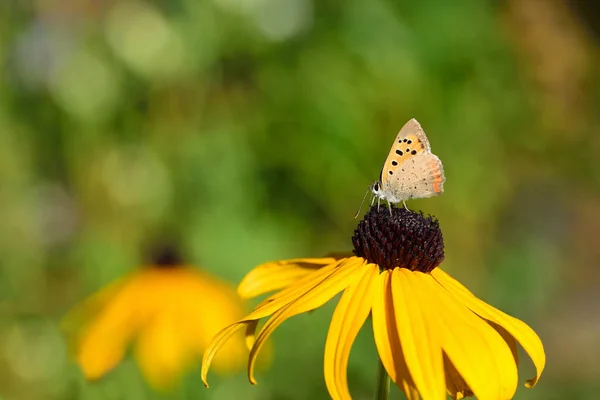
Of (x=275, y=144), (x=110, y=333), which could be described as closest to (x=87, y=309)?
(x=110, y=333)

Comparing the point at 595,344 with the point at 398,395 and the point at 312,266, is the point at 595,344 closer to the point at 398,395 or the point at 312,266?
the point at 398,395

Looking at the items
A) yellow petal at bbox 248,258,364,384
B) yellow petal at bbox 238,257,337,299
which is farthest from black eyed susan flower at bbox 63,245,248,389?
yellow petal at bbox 248,258,364,384

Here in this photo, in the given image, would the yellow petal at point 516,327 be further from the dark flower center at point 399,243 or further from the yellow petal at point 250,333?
the yellow petal at point 250,333

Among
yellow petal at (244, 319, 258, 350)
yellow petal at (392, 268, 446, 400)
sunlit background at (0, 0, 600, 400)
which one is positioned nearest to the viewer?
yellow petal at (392, 268, 446, 400)

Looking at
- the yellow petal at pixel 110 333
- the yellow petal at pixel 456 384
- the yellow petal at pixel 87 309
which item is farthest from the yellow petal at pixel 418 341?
the yellow petal at pixel 87 309

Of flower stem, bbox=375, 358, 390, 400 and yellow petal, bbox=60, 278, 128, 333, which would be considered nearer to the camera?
flower stem, bbox=375, 358, 390, 400

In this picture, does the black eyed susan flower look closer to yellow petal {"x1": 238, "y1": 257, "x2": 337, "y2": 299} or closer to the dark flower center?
yellow petal {"x1": 238, "y1": 257, "x2": 337, "y2": 299}

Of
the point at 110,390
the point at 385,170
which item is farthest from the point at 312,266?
the point at 110,390
